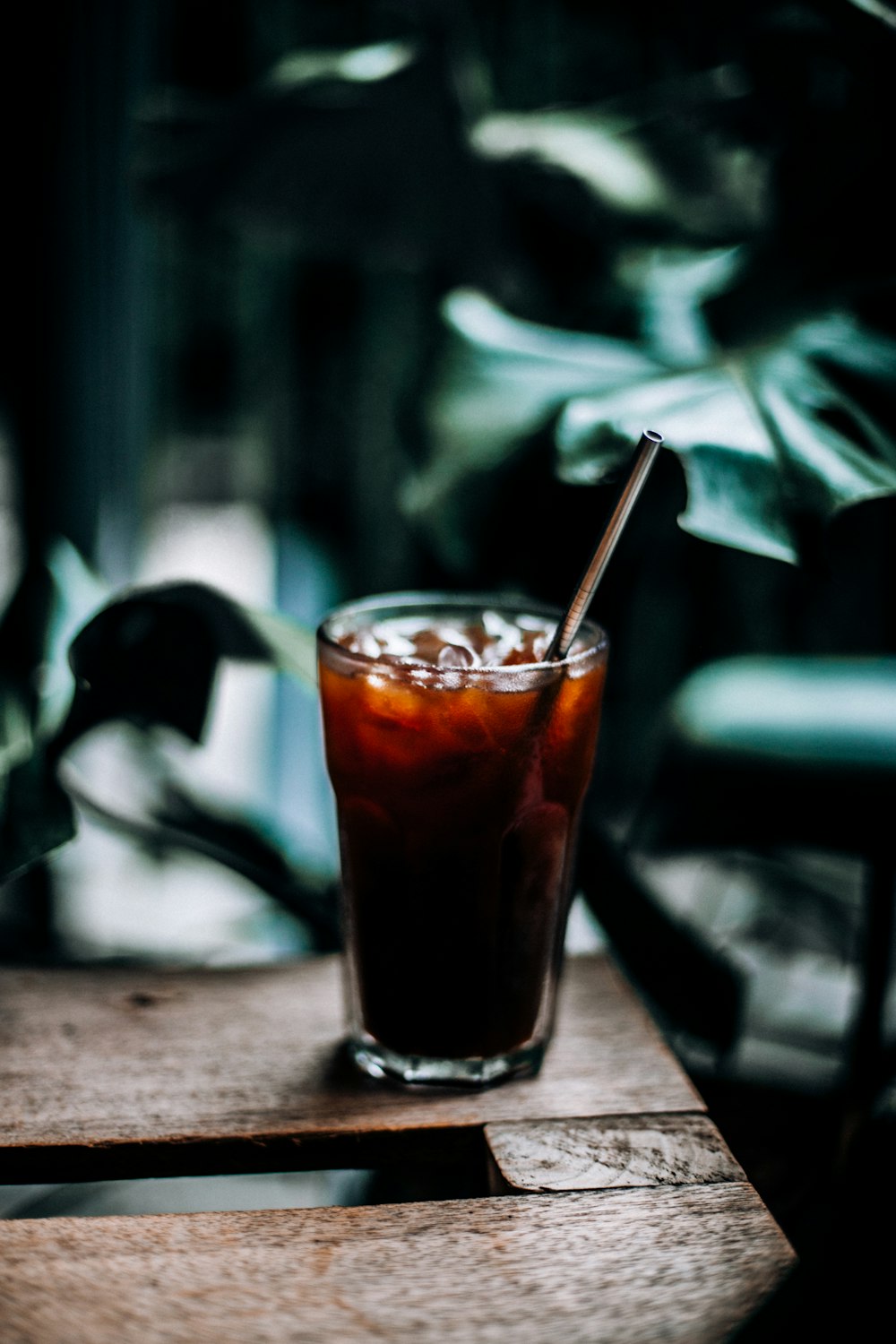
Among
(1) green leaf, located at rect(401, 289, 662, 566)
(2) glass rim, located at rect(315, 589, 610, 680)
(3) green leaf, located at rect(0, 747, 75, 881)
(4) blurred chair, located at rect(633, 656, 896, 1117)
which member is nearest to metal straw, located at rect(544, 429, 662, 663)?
(2) glass rim, located at rect(315, 589, 610, 680)

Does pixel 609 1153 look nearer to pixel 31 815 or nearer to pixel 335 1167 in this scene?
pixel 335 1167

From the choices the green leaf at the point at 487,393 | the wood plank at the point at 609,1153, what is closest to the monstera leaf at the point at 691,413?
the green leaf at the point at 487,393

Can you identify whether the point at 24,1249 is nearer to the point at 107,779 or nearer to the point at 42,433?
the point at 107,779

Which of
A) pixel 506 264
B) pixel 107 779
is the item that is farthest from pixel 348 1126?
pixel 107 779

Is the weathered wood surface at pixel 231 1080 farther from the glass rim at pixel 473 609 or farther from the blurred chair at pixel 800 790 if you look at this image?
the blurred chair at pixel 800 790

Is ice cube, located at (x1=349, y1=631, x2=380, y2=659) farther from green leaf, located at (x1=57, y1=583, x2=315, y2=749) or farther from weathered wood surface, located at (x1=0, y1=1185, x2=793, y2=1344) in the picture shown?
weathered wood surface, located at (x1=0, y1=1185, x2=793, y2=1344)

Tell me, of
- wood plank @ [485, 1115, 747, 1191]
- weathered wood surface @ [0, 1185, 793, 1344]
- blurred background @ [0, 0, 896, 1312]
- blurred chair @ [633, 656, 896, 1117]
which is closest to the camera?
weathered wood surface @ [0, 1185, 793, 1344]
